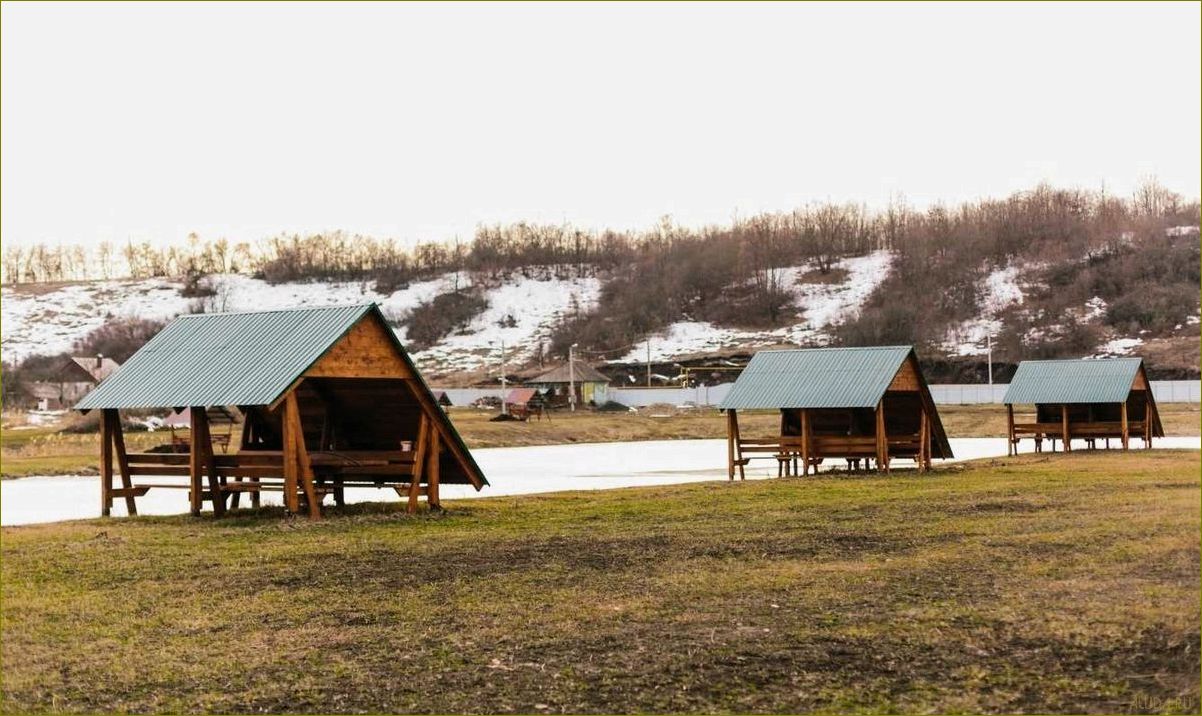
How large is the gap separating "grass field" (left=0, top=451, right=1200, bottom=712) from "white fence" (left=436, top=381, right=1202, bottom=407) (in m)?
72.5

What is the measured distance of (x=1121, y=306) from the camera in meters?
124

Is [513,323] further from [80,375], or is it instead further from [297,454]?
[297,454]

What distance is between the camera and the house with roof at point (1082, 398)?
43.8 meters

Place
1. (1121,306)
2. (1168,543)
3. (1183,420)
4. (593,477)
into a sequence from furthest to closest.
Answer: (1121,306) < (1183,420) < (593,477) < (1168,543)

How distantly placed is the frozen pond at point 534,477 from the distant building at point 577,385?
45717mm

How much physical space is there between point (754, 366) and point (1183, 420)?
42.0 m

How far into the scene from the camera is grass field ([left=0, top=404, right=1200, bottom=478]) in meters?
50.8

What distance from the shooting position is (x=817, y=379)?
3328 cm

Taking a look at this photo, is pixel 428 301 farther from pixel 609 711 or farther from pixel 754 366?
pixel 609 711

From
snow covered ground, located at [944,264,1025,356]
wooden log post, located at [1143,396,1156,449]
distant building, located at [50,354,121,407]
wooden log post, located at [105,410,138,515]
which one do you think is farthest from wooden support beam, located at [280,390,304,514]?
snow covered ground, located at [944,264,1025,356]

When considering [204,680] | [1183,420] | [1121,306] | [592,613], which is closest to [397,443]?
[592,613]

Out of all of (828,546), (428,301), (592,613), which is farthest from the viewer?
(428,301)

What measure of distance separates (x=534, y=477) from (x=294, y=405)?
1413 cm

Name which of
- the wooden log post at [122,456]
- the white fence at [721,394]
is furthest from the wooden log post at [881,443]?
the white fence at [721,394]
